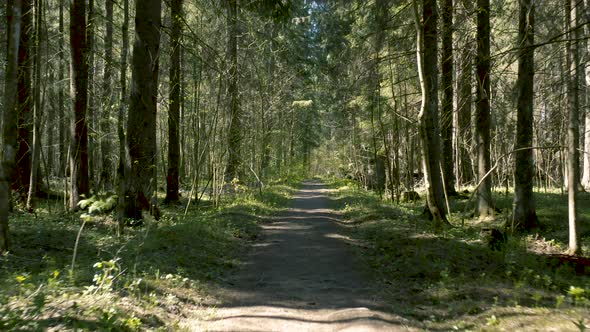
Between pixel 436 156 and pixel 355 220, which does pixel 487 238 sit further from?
pixel 355 220

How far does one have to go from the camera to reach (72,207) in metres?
12.9

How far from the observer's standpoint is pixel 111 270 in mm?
6633

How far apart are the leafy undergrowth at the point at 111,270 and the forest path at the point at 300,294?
0.43 meters

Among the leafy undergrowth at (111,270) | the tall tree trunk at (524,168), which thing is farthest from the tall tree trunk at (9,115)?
the tall tree trunk at (524,168)

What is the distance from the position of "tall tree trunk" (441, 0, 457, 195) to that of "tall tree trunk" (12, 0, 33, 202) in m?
12.0

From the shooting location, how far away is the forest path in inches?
202

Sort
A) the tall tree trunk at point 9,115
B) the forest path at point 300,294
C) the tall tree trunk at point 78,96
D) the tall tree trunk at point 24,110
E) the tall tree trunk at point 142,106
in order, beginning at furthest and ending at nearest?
1. the tall tree trunk at point 24,110
2. the tall tree trunk at point 78,96
3. the tall tree trunk at point 142,106
4. the tall tree trunk at point 9,115
5. the forest path at point 300,294

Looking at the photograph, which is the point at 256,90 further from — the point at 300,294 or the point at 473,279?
the point at 473,279

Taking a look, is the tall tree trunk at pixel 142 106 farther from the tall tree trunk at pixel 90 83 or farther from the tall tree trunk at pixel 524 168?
the tall tree trunk at pixel 524 168

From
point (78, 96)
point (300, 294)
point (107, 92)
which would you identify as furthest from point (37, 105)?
point (300, 294)

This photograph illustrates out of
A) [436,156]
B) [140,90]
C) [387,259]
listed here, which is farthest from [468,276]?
[140,90]

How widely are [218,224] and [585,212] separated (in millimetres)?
10671

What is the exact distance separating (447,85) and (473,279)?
977 centimetres

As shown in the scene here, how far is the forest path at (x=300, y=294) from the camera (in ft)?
16.8
